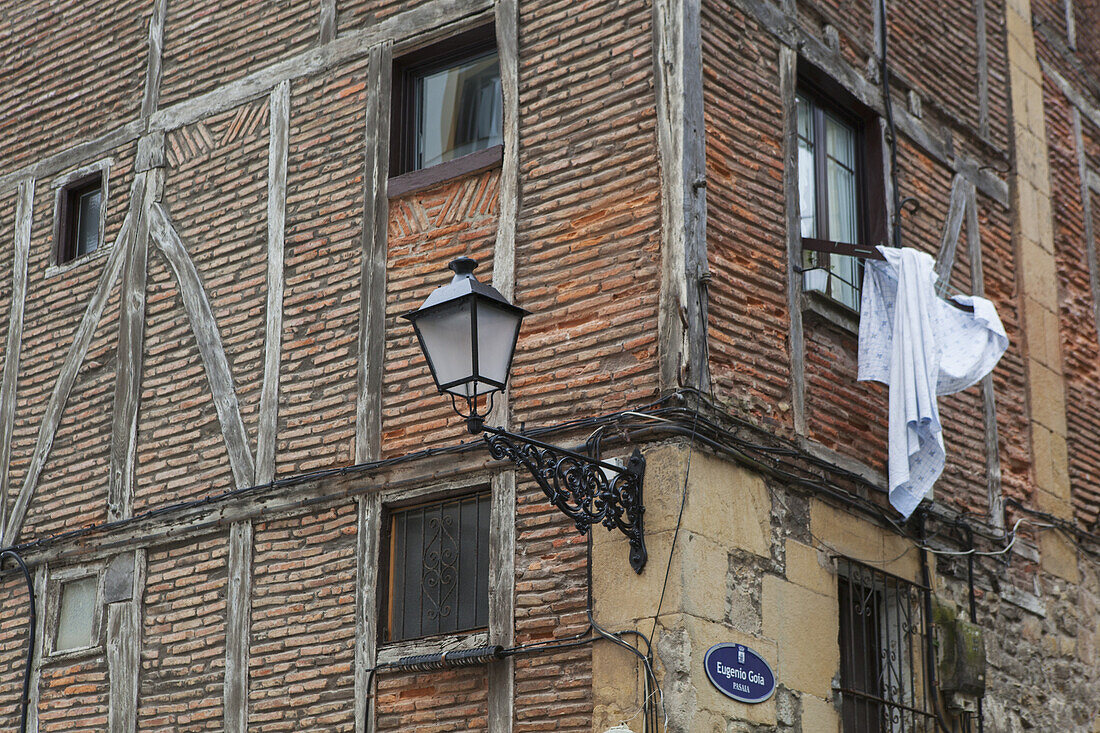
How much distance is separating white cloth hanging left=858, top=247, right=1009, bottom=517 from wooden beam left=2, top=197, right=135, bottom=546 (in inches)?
175

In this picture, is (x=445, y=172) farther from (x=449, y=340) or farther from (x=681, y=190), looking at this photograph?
(x=449, y=340)

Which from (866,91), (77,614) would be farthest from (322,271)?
(866,91)

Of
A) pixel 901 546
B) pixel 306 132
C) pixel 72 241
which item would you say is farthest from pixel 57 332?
pixel 901 546

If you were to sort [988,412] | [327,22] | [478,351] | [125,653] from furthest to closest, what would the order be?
[988,412] < [327,22] < [125,653] < [478,351]

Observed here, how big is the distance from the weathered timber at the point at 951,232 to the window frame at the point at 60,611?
16.7ft

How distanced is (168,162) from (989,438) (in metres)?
5.17

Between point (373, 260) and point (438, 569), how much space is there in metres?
1.74

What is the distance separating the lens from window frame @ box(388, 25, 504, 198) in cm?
848

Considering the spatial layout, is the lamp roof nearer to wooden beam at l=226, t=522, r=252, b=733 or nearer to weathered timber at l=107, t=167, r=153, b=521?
wooden beam at l=226, t=522, r=252, b=733

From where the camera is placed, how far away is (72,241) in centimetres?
1016

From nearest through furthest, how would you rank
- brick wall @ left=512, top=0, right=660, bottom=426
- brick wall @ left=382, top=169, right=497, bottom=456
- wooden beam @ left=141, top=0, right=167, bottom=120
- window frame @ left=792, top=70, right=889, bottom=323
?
brick wall @ left=512, top=0, right=660, bottom=426
brick wall @ left=382, top=169, right=497, bottom=456
window frame @ left=792, top=70, right=889, bottom=323
wooden beam @ left=141, top=0, right=167, bottom=120

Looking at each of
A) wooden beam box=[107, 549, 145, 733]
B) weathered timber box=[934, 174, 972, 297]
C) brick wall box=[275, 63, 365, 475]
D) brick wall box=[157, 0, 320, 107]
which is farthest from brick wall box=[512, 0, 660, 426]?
wooden beam box=[107, 549, 145, 733]

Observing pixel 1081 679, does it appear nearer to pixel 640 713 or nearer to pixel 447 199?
pixel 640 713

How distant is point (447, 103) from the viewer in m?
8.90
